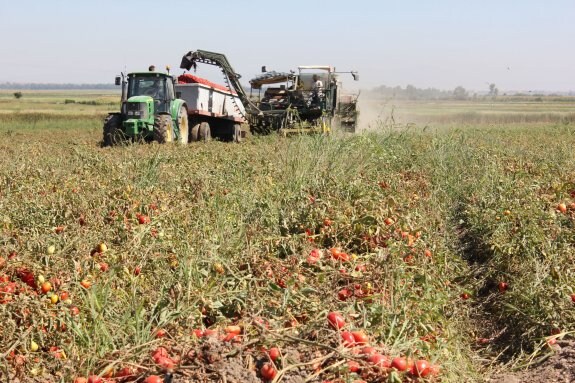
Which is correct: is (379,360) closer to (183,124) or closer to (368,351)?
(368,351)

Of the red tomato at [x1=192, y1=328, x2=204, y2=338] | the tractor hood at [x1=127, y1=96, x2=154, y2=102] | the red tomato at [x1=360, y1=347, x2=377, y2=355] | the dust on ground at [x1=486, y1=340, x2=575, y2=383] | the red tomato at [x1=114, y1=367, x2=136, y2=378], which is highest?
the tractor hood at [x1=127, y1=96, x2=154, y2=102]

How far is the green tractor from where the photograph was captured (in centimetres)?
1485

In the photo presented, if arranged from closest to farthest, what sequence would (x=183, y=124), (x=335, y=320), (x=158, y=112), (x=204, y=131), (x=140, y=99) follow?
1. (x=335, y=320)
2. (x=140, y=99)
3. (x=158, y=112)
4. (x=183, y=124)
5. (x=204, y=131)

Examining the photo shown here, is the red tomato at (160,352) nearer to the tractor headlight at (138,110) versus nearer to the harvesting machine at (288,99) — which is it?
the tractor headlight at (138,110)

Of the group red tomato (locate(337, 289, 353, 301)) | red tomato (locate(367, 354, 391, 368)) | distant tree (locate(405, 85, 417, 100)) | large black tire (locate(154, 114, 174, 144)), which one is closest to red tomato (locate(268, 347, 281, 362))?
red tomato (locate(367, 354, 391, 368))

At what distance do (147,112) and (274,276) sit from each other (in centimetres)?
1167

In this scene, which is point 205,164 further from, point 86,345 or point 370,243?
point 86,345

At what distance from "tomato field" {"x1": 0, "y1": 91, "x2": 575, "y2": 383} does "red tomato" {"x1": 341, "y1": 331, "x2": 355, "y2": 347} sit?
0.04 feet

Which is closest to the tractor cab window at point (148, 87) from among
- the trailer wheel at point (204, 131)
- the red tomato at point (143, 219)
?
the trailer wheel at point (204, 131)

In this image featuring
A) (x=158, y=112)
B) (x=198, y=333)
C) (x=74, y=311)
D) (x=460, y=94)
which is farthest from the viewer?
(x=460, y=94)

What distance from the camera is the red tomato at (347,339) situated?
2.92 meters

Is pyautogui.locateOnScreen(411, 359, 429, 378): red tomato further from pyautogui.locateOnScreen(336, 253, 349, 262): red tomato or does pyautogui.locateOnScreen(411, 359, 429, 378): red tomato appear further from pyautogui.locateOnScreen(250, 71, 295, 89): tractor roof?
pyautogui.locateOnScreen(250, 71, 295, 89): tractor roof

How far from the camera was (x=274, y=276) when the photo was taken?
4125 millimetres

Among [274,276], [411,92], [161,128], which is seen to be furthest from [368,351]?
[411,92]
